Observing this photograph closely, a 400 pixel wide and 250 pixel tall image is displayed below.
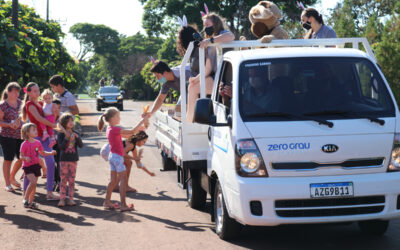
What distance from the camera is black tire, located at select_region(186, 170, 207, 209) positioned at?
26.4 feet

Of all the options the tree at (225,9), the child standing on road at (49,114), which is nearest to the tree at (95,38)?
the tree at (225,9)

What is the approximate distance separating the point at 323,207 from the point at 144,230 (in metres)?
2.36

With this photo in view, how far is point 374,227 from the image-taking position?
668 centimetres

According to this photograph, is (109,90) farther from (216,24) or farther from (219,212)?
(219,212)

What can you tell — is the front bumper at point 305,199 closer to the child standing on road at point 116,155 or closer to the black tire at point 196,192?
the black tire at point 196,192

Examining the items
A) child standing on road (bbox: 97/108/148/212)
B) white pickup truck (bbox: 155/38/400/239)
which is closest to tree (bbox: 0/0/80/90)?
child standing on road (bbox: 97/108/148/212)

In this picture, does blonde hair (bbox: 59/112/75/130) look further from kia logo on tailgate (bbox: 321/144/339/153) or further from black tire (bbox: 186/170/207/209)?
kia logo on tailgate (bbox: 321/144/339/153)

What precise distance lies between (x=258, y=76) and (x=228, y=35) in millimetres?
1282

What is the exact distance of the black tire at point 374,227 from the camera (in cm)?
658

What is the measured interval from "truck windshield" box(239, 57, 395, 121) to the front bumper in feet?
2.04

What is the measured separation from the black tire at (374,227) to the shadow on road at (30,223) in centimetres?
346

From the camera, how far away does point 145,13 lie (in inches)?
1940

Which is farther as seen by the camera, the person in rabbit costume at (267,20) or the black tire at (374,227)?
the person in rabbit costume at (267,20)

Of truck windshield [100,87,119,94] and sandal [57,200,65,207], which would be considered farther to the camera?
truck windshield [100,87,119,94]
